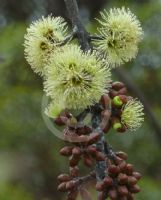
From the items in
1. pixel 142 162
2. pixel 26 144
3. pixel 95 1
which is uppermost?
pixel 95 1

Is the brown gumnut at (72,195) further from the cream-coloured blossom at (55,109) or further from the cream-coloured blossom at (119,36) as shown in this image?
the cream-coloured blossom at (119,36)

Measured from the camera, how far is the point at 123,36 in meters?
1.20

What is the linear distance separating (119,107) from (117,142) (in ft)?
6.45

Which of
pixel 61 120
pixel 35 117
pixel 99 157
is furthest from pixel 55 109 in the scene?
pixel 35 117

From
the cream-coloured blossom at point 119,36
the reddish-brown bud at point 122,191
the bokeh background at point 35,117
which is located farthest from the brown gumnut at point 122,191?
the bokeh background at point 35,117

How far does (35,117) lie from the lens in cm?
314

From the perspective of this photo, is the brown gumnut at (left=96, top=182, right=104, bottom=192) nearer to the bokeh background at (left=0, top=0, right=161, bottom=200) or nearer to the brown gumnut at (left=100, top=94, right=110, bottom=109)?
the brown gumnut at (left=100, top=94, right=110, bottom=109)

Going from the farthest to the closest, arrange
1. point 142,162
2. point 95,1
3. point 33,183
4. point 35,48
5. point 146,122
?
point 95,1 → point 33,183 → point 142,162 → point 146,122 → point 35,48

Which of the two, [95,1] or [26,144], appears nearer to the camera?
[26,144]

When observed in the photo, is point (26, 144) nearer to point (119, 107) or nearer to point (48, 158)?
point (48, 158)

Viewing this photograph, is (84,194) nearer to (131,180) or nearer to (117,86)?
(131,180)

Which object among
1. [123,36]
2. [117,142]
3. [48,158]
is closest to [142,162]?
[117,142]

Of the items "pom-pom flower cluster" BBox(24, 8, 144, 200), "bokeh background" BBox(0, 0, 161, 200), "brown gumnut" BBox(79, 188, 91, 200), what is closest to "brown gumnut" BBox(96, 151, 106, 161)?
"pom-pom flower cluster" BBox(24, 8, 144, 200)

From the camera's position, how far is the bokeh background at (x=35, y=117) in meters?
3.00
